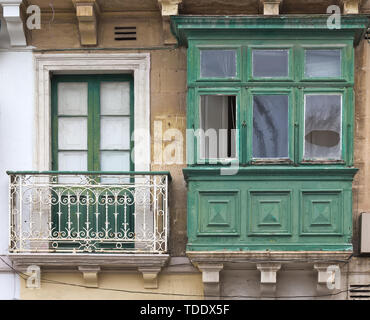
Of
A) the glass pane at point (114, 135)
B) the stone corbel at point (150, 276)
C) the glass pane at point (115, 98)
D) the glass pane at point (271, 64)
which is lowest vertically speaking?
the stone corbel at point (150, 276)

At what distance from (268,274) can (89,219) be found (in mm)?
2596

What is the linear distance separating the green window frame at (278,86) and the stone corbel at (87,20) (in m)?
1.53

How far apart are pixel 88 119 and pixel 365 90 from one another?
396 cm

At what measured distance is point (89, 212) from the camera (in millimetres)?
11820

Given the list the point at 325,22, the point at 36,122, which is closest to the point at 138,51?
the point at 36,122

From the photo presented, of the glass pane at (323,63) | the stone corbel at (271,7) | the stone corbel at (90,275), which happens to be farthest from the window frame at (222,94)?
the stone corbel at (90,275)

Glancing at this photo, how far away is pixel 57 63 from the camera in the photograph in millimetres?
12062

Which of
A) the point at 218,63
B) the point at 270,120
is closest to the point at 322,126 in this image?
the point at 270,120

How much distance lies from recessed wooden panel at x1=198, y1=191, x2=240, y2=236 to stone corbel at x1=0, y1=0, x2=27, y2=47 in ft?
11.3

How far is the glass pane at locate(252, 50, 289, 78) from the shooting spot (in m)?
11.4

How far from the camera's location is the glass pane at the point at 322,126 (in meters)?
11.3

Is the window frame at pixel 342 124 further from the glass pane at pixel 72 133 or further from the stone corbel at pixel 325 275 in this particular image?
the glass pane at pixel 72 133

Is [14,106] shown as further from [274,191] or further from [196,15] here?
[274,191]
